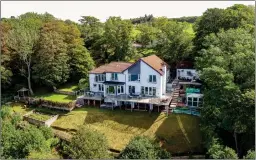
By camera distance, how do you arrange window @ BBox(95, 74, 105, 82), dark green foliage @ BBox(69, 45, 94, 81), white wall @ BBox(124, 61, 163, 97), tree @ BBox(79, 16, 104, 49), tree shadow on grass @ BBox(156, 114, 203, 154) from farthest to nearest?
tree @ BBox(79, 16, 104, 49)
dark green foliage @ BBox(69, 45, 94, 81)
window @ BBox(95, 74, 105, 82)
white wall @ BBox(124, 61, 163, 97)
tree shadow on grass @ BBox(156, 114, 203, 154)

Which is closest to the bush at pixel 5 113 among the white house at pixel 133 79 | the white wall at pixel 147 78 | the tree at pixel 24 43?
the tree at pixel 24 43

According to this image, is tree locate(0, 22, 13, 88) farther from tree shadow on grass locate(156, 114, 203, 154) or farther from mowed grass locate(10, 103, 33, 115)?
tree shadow on grass locate(156, 114, 203, 154)

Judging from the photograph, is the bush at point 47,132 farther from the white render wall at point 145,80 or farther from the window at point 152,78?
the window at point 152,78

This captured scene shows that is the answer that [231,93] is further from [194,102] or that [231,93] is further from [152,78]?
[152,78]

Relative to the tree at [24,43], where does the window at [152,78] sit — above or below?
below

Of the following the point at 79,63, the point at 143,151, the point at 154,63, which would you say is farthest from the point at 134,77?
the point at 143,151

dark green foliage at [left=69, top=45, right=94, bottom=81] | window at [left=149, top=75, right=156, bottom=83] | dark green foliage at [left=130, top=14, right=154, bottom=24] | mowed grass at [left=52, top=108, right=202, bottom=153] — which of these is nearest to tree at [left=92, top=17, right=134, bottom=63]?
dark green foliage at [left=69, top=45, right=94, bottom=81]
